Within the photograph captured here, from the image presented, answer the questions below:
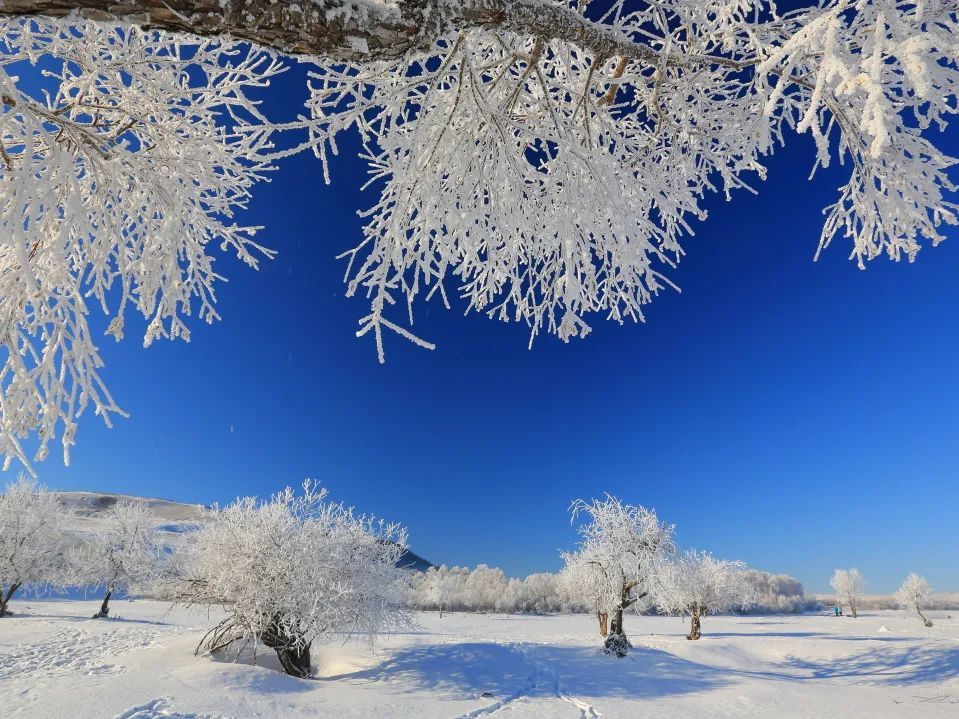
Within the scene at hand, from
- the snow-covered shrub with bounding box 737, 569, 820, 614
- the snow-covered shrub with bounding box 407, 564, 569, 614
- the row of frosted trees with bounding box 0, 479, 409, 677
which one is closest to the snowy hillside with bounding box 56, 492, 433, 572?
the snow-covered shrub with bounding box 407, 564, 569, 614

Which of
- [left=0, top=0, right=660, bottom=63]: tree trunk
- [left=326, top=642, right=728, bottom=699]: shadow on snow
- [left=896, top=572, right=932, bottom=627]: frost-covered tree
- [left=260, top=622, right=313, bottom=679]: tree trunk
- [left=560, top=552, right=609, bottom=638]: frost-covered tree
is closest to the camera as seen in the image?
[left=0, top=0, right=660, bottom=63]: tree trunk

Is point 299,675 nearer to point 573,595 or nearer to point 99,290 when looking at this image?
point 99,290

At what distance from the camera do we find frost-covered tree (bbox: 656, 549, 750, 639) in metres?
31.4

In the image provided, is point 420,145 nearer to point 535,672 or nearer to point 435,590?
point 535,672

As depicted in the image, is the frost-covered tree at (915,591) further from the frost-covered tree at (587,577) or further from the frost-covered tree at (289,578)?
the frost-covered tree at (289,578)

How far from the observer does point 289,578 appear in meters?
14.1

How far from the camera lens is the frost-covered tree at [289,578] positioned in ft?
46.4

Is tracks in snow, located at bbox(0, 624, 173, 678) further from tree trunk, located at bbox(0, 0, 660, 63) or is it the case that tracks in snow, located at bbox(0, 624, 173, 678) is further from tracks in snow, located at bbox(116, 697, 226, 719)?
tree trunk, located at bbox(0, 0, 660, 63)

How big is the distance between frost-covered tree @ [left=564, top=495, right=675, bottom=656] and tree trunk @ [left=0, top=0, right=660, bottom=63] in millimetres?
23391

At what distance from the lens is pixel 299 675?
48.3 feet

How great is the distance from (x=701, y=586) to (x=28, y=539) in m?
41.6

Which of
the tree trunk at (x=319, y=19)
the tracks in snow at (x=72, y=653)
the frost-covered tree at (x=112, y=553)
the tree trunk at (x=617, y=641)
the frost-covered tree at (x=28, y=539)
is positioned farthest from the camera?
the frost-covered tree at (x=112, y=553)

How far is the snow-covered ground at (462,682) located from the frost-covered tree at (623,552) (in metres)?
2.78

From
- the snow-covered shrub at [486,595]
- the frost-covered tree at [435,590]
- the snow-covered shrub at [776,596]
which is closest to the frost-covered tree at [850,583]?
the snow-covered shrub at [776,596]
